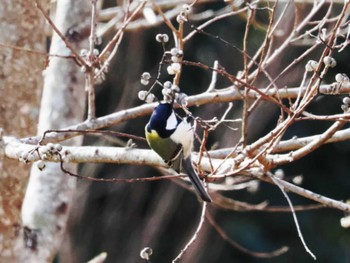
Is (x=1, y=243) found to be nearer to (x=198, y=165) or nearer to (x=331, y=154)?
(x=198, y=165)

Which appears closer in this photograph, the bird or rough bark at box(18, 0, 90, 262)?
the bird

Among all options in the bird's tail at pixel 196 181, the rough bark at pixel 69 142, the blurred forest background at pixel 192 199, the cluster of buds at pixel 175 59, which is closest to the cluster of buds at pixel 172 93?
the cluster of buds at pixel 175 59

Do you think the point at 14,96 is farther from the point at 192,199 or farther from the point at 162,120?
the point at 192,199

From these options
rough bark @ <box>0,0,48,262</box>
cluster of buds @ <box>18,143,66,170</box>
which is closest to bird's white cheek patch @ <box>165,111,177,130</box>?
cluster of buds @ <box>18,143,66,170</box>

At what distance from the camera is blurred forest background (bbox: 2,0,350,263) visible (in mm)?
5406

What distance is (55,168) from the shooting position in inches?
105

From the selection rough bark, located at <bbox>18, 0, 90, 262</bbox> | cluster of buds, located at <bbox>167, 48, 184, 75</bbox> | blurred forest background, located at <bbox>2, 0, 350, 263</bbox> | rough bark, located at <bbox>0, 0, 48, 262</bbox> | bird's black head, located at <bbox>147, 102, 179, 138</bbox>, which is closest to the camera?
cluster of buds, located at <bbox>167, 48, 184, 75</bbox>

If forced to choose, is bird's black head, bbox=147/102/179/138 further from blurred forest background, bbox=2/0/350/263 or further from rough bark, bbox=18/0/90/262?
blurred forest background, bbox=2/0/350/263

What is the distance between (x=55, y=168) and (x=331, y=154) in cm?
327

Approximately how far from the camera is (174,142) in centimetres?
187

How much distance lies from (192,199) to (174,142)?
152 inches

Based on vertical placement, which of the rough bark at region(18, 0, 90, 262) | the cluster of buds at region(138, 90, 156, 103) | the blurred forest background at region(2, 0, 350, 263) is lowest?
the blurred forest background at region(2, 0, 350, 263)

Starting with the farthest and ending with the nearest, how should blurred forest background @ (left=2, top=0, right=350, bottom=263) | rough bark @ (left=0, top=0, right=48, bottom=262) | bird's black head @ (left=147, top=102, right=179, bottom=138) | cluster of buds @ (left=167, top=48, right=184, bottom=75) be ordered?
blurred forest background @ (left=2, top=0, right=350, bottom=263) → rough bark @ (left=0, top=0, right=48, bottom=262) → bird's black head @ (left=147, top=102, right=179, bottom=138) → cluster of buds @ (left=167, top=48, right=184, bottom=75)

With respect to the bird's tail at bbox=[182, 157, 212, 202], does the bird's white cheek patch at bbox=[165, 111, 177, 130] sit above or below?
above
